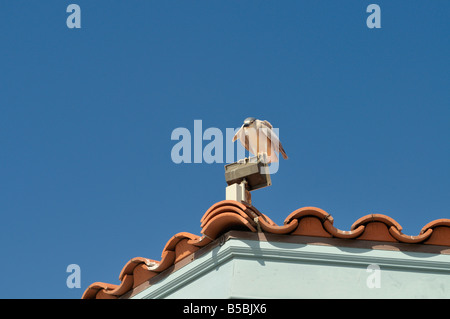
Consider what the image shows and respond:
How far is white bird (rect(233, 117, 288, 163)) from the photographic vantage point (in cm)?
863

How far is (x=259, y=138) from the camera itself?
8.65 metres

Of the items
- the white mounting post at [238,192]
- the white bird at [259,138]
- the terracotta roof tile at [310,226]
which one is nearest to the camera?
the terracotta roof tile at [310,226]

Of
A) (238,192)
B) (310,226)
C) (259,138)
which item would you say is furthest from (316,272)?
(259,138)

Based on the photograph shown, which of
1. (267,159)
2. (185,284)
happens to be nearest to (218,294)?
(185,284)

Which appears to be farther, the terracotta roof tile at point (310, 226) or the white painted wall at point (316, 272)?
the terracotta roof tile at point (310, 226)

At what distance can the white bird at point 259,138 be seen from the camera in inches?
340

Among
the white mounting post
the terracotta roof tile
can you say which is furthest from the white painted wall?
the white mounting post

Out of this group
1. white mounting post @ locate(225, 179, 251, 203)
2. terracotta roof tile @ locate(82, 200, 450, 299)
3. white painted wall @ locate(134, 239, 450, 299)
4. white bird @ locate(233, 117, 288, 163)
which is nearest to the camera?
white painted wall @ locate(134, 239, 450, 299)

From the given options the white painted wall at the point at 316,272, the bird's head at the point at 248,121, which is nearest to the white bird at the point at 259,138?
the bird's head at the point at 248,121

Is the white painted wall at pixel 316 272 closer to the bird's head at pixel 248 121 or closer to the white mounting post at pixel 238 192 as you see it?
the white mounting post at pixel 238 192

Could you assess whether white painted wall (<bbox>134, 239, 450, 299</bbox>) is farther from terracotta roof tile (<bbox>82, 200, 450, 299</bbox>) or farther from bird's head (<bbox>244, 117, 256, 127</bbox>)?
bird's head (<bbox>244, 117, 256, 127</bbox>)

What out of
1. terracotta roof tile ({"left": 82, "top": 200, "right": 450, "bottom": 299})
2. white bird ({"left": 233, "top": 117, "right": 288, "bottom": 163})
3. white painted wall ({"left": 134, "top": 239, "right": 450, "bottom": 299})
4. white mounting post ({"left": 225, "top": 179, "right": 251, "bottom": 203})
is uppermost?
white bird ({"left": 233, "top": 117, "right": 288, "bottom": 163})

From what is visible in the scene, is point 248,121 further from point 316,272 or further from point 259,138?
point 316,272
